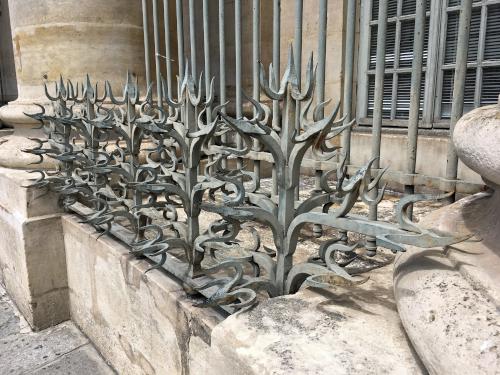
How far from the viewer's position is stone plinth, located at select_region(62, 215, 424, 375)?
1.25 m

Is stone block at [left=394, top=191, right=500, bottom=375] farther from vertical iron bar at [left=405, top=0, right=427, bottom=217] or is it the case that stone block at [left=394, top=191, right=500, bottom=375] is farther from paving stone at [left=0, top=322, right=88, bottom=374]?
paving stone at [left=0, top=322, right=88, bottom=374]

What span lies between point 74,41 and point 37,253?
1.93 meters

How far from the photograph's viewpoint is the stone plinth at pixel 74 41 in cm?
394

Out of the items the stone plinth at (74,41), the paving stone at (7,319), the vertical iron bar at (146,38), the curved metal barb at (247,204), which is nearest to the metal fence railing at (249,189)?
the curved metal barb at (247,204)

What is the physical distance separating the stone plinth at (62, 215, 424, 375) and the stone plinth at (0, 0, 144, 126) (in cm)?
165

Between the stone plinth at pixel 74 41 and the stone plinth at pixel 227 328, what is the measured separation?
5.41ft

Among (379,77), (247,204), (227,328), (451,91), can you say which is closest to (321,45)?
(379,77)

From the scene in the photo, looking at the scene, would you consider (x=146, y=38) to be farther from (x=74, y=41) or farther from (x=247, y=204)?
(x=247, y=204)

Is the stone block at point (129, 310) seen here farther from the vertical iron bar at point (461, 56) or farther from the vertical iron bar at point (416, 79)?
the vertical iron bar at point (461, 56)

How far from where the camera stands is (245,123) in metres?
1.55

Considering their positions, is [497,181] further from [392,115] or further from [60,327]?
[392,115]

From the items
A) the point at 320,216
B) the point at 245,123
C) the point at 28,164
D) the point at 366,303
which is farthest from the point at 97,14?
the point at 366,303

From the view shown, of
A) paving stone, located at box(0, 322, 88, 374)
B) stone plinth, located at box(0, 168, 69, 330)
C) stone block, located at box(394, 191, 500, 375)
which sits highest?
stone block, located at box(394, 191, 500, 375)

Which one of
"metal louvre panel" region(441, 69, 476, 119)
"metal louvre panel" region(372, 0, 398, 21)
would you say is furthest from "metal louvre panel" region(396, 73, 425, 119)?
"metal louvre panel" region(372, 0, 398, 21)
